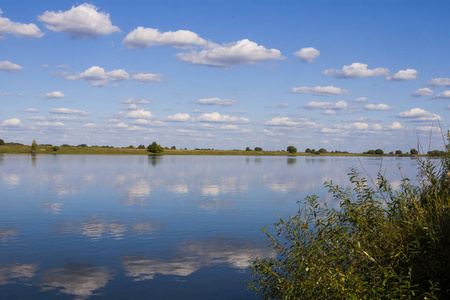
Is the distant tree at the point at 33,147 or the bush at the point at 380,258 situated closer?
the bush at the point at 380,258

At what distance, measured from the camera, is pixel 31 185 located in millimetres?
49906

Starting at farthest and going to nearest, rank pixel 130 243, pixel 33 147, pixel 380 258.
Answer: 1. pixel 33 147
2. pixel 130 243
3. pixel 380 258

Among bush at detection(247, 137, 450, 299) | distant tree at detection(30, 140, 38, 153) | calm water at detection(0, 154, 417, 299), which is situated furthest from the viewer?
distant tree at detection(30, 140, 38, 153)

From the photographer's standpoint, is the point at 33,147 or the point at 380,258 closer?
the point at 380,258

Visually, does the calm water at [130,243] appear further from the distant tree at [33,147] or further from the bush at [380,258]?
the distant tree at [33,147]

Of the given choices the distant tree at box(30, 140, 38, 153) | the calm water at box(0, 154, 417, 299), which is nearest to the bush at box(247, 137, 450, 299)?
the calm water at box(0, 154, 417, 299)

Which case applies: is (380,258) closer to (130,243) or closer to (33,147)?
(130,243)

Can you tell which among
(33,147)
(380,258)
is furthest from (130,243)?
(33,147)

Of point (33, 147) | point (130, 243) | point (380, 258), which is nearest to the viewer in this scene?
point (380, 258)

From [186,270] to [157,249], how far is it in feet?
12.4

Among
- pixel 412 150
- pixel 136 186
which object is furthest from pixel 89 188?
pixel 412 150

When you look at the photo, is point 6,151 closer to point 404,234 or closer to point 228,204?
point 228,204

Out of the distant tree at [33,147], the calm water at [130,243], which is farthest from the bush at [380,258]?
the distant tree at [33,147]

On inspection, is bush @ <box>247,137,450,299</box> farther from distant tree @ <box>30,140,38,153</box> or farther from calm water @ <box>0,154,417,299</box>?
distant tree @ <box>30,140,38,153</box>
